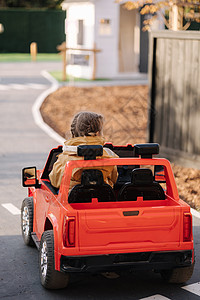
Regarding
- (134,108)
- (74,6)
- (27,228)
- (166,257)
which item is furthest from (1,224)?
(74,6)

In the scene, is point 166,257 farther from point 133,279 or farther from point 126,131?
point 126,131

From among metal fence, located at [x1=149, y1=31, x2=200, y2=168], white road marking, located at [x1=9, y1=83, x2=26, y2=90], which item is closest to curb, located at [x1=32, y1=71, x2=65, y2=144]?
white road marking, located at [x1=9, y1=83, x2=26, y2=90]

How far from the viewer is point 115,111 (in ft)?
57.7

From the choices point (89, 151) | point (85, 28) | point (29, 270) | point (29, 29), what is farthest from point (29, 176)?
point (29, 29)

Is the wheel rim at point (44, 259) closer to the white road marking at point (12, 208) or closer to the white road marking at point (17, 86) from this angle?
the white road marking at point (12, 208)

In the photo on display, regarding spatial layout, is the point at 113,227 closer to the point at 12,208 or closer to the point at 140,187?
the point at 140,187

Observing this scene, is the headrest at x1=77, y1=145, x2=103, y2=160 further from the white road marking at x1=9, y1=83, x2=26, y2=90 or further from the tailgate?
the white road marking at x1=9, y1=83, x2=26, y2=90

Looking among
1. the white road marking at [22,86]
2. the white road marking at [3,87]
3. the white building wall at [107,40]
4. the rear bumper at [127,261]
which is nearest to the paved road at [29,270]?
the rear bumper at [127,261]

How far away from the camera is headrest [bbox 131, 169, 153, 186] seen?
18.0ft

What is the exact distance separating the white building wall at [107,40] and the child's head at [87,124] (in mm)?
20523

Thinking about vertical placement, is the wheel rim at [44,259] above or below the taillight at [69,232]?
below

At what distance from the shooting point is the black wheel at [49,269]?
17.6ft

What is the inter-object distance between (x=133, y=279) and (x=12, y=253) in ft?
4.98

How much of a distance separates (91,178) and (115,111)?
12.2 metres
